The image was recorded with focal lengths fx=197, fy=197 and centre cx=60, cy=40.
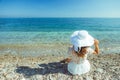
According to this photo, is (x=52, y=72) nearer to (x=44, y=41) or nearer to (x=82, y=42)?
(x=82, y=42)

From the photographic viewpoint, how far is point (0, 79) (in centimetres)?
602

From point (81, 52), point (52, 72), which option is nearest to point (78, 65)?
point (81, 52)

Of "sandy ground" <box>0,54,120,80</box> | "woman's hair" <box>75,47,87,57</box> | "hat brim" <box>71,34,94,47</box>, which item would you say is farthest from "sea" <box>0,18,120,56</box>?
"hat brim" <box>71,34,94,47</box>

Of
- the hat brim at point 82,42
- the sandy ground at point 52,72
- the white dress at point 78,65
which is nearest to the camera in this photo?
the hat brim at point 82,42

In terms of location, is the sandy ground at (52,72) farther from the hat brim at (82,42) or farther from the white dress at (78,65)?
the hat brim at (82,42)

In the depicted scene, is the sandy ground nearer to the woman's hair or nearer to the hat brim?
the woman's hair

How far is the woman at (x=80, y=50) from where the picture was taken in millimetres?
5480

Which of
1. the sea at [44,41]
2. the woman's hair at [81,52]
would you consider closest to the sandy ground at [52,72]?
the woman's hair at [81,52]

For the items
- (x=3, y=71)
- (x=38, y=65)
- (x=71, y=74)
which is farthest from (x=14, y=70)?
(x=71, y=74)

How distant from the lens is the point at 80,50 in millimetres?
5668

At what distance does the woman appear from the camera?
548 cm

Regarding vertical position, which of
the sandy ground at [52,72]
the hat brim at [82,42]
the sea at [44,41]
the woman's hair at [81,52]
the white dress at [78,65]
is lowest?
the sea at [44,41]

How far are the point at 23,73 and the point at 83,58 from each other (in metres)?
1.99

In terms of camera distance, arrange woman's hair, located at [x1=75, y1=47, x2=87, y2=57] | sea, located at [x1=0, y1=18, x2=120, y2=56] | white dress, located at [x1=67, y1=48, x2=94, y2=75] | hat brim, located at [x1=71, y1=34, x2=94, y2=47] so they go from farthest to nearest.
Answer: sea, located at [x1=0, y1=18, x2=120, y2=56] → white dress, located at [x1=67, y1=48, x2=94, y2=75] → woman's hair, located at [x1=75, y1=47, x2=87, y2=57] → hat brim, located at [x1=71, y1=34, x2=94, y2=47]
